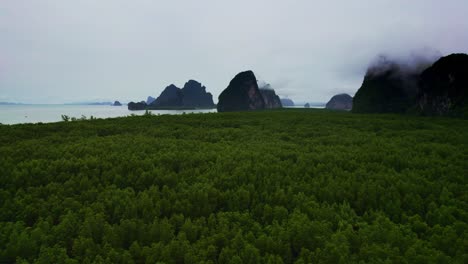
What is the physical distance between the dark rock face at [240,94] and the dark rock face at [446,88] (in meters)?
105

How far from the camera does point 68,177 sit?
35.6ft

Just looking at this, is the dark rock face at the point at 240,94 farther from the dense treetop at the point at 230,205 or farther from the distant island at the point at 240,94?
the dense treetop at the point at 230,205

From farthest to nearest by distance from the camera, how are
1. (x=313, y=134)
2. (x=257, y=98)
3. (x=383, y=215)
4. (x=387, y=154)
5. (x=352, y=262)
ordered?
(x=257, y=98), (x=313, y=134), (x=387, y=154), (x=383, y=215), (x=352, y=262)

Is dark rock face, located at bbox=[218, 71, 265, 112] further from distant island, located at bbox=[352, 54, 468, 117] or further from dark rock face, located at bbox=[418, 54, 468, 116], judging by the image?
dark rock face, located at bbox=[418, 54, 468, 116]

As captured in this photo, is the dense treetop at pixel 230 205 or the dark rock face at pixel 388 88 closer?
the dense treetop at pixel 230 205

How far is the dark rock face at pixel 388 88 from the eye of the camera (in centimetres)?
6169

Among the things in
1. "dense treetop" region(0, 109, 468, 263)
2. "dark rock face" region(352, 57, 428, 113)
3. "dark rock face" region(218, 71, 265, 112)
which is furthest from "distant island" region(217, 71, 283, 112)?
"dense treetop" region(0, 109, 468, 263)

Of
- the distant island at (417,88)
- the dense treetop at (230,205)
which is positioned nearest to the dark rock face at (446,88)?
the distant island at (417,88)

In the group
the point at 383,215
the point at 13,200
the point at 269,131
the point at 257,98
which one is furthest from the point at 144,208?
the point at 257,98

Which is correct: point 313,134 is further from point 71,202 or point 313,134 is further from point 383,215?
point 71,202

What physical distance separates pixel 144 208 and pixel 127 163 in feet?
13.9

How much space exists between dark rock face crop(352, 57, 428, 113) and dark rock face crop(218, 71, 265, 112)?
76.9 m

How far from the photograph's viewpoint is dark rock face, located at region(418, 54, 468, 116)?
3638cm

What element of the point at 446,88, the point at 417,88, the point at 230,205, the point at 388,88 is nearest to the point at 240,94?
the point at 388,88
